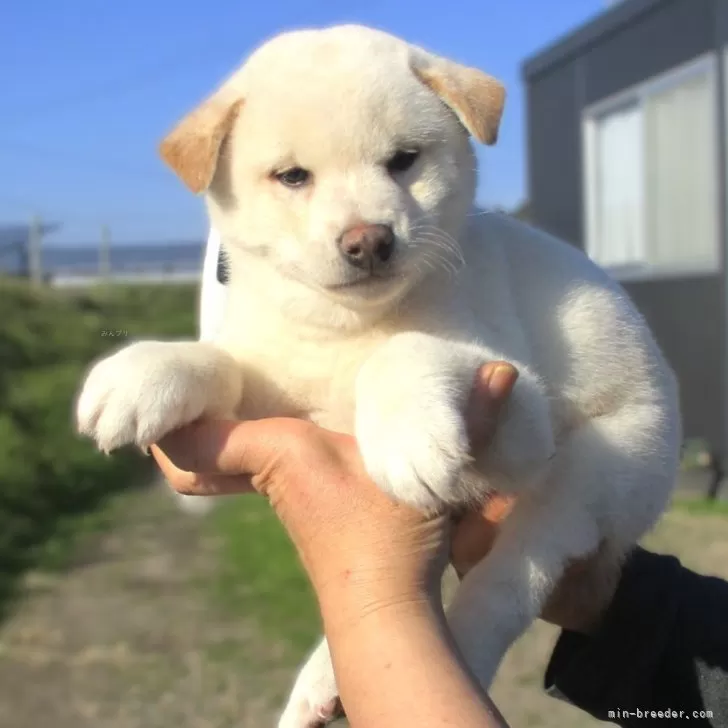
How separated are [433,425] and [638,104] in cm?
855

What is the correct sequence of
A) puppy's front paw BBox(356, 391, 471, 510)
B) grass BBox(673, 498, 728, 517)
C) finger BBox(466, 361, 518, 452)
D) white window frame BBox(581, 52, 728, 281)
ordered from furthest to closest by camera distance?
white window frame BBox(581, 52, 728, 281) < grass BBox(673, 498, 728, 517) < finger BBox(466, 361, 518, 452) < puppy's front paw BBox(356, 391, 471, 510)

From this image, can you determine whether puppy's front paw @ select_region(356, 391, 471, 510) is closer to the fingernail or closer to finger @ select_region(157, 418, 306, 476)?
the fingernail

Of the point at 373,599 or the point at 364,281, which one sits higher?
the point at 364,281

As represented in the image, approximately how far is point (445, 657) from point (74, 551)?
6248 mm

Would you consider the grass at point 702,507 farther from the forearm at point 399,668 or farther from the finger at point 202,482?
the forearm at point 399,668

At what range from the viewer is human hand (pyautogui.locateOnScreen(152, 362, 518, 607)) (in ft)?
5.86

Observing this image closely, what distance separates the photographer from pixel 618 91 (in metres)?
9.56

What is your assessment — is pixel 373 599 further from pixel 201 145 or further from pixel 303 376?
pixel 201 145

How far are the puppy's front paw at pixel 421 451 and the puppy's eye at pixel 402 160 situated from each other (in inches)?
23.0

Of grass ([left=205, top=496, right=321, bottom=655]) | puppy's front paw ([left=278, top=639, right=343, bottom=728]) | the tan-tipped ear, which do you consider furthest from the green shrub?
puppy's front paw ([left=278, top=639, right=343, bottom=728])

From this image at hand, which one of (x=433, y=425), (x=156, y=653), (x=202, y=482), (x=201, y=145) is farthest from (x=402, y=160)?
(x=156, y=653)

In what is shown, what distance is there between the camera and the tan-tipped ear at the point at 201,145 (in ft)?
6.86

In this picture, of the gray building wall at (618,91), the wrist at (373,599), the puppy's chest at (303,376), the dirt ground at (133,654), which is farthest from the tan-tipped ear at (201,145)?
the gray building wall at (618,91)

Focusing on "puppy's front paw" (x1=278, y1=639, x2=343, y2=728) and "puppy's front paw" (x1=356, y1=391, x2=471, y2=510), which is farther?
"puppy's front paw" (x1=278, y1=639, x2=343, y2=728)
